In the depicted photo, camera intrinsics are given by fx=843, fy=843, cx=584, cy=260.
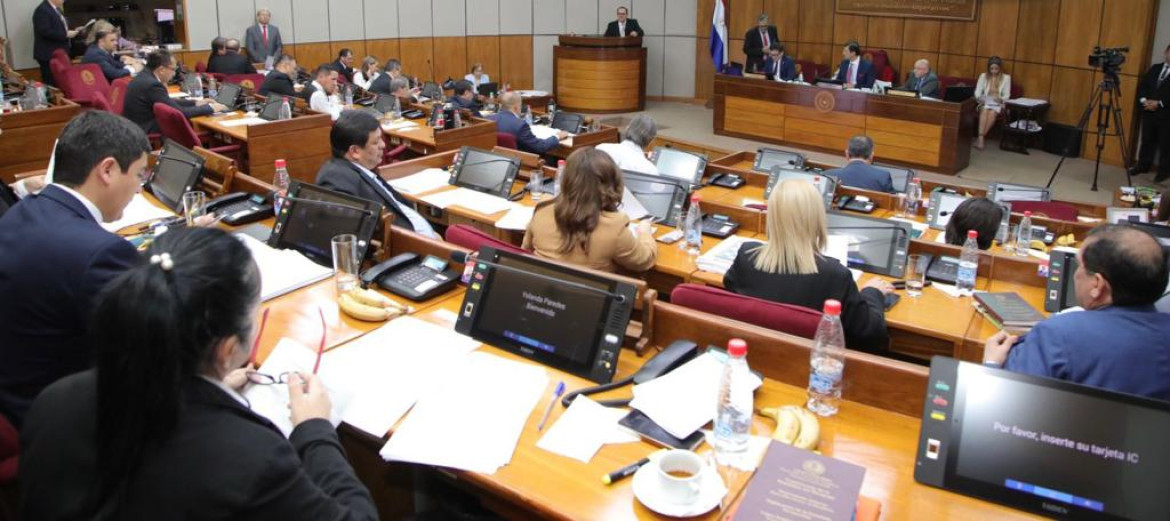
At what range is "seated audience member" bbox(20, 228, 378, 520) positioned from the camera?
1338 millimetres

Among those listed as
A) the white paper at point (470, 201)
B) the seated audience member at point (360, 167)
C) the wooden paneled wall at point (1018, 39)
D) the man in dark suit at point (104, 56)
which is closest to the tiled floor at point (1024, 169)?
the wooden paneled wall at point (1018, 39)

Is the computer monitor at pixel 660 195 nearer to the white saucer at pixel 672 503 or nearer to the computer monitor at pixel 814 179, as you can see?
the computer monitor at pixel 814 179

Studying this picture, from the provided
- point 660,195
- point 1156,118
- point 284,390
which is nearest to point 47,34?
point 660,195

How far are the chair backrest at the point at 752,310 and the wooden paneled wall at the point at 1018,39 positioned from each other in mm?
9478

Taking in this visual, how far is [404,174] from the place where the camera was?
5508 millimetres

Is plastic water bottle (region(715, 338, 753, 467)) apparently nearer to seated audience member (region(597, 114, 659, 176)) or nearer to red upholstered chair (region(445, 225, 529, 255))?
red upholstered chair (region(445, 225, 529, 255))

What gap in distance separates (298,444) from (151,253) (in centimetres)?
52

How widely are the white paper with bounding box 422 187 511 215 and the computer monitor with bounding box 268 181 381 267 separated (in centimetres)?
140

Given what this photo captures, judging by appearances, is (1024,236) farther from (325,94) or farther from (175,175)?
(325,94)

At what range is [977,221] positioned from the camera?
4074 mm

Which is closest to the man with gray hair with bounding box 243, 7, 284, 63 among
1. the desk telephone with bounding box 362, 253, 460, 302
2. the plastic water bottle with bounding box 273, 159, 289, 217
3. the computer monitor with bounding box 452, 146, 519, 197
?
the computer monitor with bounding box 452, 146, 519, 197

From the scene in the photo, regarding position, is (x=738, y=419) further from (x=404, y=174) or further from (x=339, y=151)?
(x=404, y=174)

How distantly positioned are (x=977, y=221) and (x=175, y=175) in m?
4.05

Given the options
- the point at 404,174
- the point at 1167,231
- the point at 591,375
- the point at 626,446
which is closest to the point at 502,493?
the point at 626,446
